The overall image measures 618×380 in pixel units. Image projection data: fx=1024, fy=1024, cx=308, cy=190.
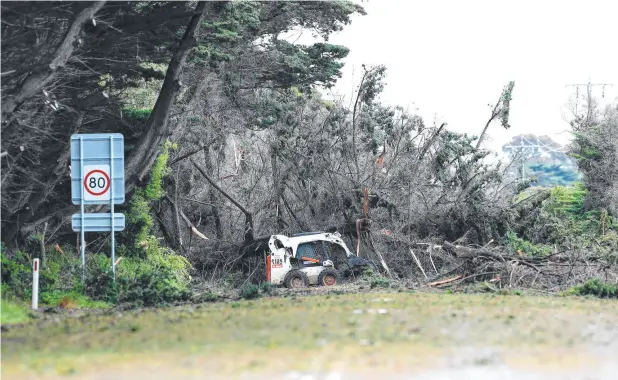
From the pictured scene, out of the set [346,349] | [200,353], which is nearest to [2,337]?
[200,353]

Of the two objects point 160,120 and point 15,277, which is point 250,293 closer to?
point 15,277

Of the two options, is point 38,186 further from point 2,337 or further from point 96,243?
point 2,337

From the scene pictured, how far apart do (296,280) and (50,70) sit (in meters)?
13.5

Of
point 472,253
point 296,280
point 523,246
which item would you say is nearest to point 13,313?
point 296,280

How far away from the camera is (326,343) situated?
14469 millimetres

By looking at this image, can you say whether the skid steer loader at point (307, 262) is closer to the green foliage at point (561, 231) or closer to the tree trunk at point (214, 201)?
the tree trunk at point (214, 201)

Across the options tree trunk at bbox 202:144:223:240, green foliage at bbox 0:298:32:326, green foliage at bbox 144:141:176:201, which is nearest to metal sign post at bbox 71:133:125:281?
green foliage at bbox 0:298:32:326

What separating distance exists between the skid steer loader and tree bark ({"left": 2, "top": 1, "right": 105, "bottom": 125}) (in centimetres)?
1292

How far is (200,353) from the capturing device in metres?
13.5

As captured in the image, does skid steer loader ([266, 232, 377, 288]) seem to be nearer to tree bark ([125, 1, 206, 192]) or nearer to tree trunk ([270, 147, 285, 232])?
tree bark ([125, 1, 206, 192])

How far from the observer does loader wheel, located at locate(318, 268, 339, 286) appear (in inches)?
1342

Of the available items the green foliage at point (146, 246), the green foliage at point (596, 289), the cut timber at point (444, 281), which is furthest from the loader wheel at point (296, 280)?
the green foliage at point (596, 289)

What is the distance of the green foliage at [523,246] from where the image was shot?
1416 inches

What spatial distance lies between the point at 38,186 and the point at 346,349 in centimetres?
1644
